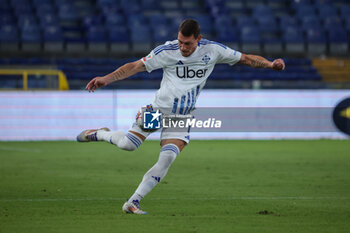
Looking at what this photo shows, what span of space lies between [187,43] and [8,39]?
18.8 metres

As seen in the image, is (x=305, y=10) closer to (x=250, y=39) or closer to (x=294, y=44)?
(x=294, y=44)

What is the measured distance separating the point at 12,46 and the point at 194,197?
17.7 meters

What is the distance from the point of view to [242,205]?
6.98 meters

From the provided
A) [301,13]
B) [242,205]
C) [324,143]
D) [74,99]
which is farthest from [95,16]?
[242,205]

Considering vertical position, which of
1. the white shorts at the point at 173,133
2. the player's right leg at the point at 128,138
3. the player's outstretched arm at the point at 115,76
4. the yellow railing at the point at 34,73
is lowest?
the yellow railing at the point at 34,73

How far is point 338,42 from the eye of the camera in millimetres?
26000

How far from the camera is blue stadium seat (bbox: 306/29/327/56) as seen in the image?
25953mm

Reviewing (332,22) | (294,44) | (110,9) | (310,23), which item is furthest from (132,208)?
(332,22)

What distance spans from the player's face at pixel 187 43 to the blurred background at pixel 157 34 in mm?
14791

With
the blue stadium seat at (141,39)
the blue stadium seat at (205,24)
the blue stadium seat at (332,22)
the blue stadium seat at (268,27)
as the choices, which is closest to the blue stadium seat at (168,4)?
the blue stadium seat at (205,24)

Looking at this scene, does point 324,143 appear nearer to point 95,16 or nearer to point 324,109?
point 324,109

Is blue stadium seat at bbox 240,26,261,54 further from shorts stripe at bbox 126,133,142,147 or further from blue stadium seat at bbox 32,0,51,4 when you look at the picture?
shorts stripe at bbox 126,133,142,147

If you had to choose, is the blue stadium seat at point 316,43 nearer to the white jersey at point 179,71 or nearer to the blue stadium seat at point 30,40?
the blue stadium seat at point 30,40

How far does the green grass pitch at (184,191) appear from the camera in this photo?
574 cm
